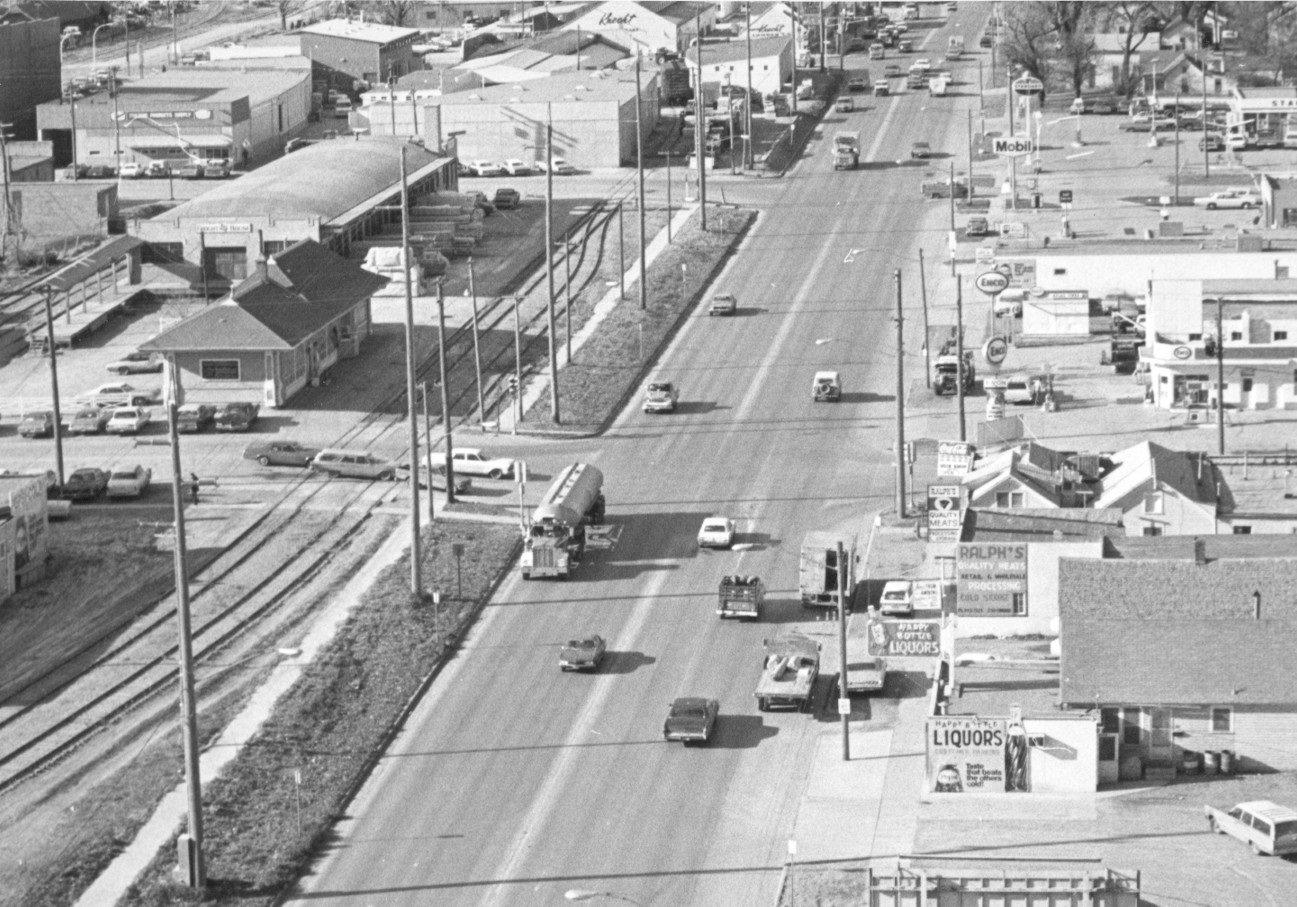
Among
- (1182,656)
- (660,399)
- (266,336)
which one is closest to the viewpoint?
(1182,656)

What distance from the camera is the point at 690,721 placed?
55375 millimetres

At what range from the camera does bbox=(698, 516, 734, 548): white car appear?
228 feet

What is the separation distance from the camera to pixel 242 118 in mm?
135500

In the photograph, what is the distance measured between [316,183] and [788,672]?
55.2m

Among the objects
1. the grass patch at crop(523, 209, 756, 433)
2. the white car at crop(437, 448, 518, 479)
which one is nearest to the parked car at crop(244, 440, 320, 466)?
the white car at crop(437, 448, 518, 479)

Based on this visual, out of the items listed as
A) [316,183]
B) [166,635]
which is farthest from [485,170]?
[166,635]

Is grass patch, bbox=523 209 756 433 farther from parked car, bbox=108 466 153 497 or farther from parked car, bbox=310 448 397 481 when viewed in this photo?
parked car, bbox=108 466 153 497

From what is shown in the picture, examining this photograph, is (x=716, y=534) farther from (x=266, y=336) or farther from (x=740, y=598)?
(x=266, y=336)

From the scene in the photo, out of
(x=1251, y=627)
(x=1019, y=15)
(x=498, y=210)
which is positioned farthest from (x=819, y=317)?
(x=1019, y=15)

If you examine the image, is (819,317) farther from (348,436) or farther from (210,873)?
(210,873)

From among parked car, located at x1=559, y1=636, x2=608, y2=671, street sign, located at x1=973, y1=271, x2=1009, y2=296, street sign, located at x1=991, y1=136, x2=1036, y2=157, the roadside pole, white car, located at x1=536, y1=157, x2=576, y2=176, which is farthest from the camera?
Answer: street sign, located at x1=991, y1=136, x2=1036, y2=157

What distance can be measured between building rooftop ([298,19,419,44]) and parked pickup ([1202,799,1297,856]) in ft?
398

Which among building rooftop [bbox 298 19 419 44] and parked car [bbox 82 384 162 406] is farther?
building rooftop [bbox 298 19 419 44]

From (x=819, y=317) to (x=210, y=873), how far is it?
178ft
